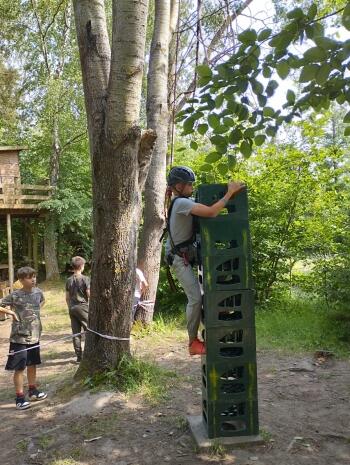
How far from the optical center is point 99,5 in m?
5.55

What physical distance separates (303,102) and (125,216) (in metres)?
2.91

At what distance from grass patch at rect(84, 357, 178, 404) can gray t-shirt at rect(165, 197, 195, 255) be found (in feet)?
6.52

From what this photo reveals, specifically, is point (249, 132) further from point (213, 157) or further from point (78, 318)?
point (78, 318)

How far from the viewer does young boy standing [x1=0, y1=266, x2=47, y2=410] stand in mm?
5242

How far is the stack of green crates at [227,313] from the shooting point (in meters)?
3.70

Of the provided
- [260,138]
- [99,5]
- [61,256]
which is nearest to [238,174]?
[99,5]

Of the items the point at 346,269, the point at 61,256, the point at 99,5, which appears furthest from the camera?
the point at 61,256

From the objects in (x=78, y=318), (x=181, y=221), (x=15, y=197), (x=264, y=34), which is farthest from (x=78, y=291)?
(x=15, y=197)

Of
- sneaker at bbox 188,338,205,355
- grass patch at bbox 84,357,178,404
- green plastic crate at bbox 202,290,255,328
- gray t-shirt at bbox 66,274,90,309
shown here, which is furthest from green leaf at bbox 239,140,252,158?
gray t-shirt at bbox 66,274,90,309

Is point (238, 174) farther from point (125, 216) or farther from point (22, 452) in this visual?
point (22, 452)

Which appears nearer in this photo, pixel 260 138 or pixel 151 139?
pixel 260 138

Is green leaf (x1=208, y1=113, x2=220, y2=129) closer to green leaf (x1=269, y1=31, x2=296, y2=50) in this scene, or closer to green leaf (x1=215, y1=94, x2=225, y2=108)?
green leaf (x1=215, y1=94, x2=225, y2=108)

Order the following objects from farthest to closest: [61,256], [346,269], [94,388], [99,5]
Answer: [61,256] < [346,269] < [99,5] < [94,388]

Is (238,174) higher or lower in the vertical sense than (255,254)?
higher
